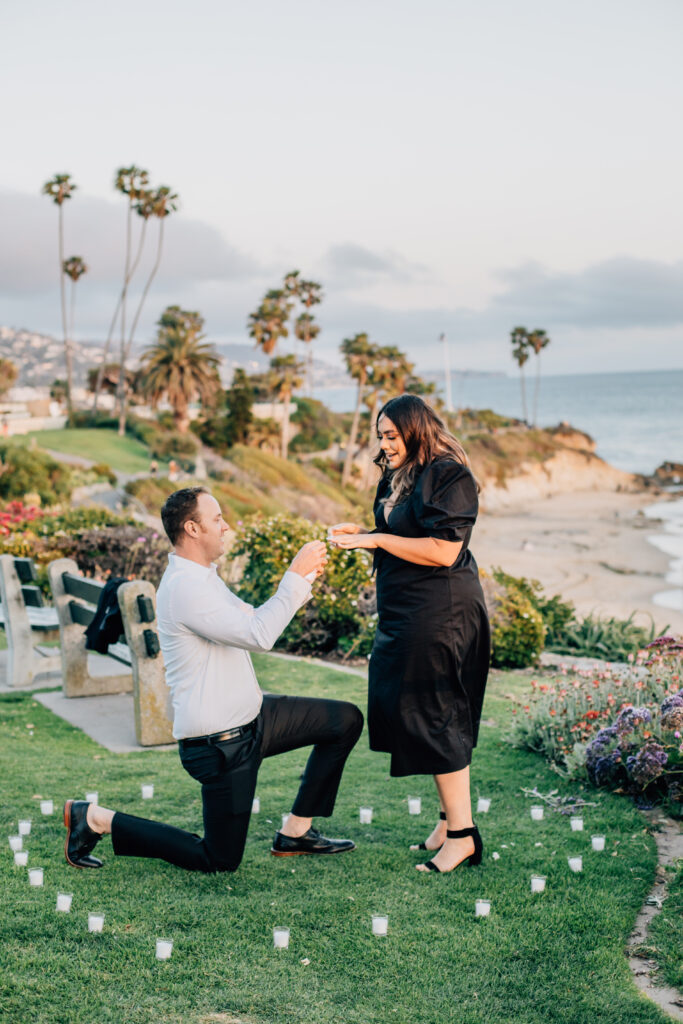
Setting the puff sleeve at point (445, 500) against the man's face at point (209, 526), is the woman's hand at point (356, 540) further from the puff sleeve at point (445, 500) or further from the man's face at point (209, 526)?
the man's face at point (209, 526)

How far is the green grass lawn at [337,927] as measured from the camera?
303cm

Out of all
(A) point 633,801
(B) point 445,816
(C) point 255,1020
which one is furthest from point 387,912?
(A) point 633,801

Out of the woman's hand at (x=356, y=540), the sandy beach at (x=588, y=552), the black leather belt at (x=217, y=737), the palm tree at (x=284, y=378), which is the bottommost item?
the sandy beach at (x=588, y=552)

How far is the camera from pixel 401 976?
324cm

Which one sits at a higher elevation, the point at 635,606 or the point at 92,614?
the point at 92,614

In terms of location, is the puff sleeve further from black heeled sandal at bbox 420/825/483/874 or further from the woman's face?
black heeled sandal at bbox 420/825/483/874

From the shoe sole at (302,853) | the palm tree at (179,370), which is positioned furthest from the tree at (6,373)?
the shoe sole at (302,853)

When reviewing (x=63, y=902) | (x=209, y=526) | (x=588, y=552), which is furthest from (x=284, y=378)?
(x=63, y=902)

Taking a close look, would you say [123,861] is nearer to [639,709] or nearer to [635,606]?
[639,709]

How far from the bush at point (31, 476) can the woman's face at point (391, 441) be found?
21.6 m

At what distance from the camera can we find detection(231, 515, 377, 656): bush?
9547mm

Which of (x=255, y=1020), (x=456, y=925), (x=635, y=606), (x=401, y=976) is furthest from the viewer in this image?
(x=635, y=606)

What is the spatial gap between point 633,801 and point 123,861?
279cm

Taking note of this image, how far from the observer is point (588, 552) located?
35.4 meters
